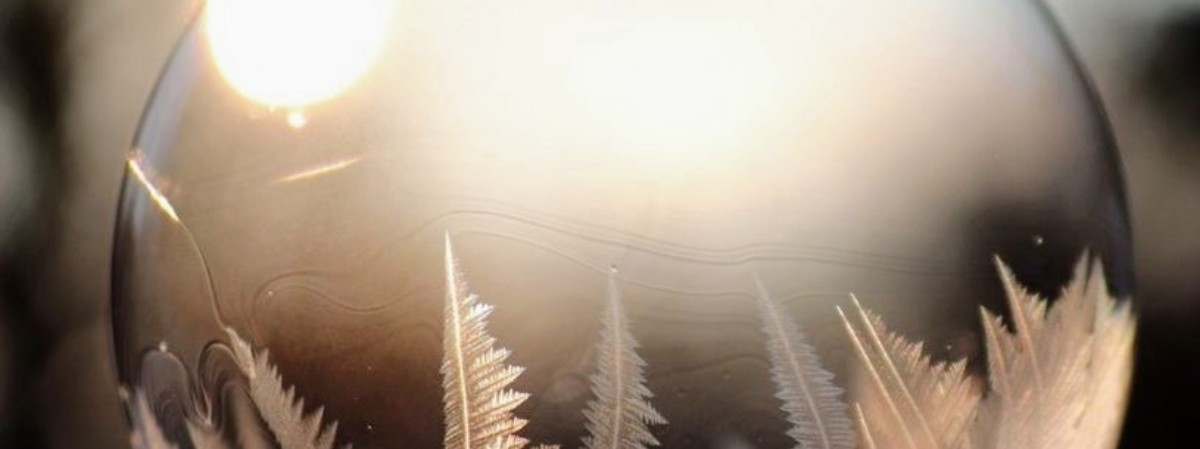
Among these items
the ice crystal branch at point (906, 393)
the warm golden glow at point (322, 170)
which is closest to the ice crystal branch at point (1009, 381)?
the ice crystal branch at point (906, 393)

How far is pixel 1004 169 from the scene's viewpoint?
0.33 m

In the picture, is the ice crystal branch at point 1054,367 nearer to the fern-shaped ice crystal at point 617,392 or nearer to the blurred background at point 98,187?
the fern-shaped ice crystal at point 617,392

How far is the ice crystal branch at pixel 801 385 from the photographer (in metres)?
0.32

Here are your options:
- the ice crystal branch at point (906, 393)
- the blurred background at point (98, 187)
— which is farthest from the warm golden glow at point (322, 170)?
the blurred background at point (98, 187)

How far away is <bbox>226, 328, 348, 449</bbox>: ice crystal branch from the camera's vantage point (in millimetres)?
333

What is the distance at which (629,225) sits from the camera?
0.31 metres

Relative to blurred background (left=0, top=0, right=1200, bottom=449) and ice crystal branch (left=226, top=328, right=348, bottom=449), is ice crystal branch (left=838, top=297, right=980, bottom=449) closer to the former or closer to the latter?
ice crystal branch (left=226, top=328, right=348, bottom=449)

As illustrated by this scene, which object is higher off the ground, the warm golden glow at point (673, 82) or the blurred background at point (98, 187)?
the blurred background at point (98, 187)

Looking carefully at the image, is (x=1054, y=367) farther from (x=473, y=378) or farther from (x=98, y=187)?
(x=98, y=187)

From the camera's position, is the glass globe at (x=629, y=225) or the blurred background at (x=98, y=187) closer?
the glass globe at (x=629, y=225)

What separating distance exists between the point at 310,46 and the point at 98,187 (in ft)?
2.40

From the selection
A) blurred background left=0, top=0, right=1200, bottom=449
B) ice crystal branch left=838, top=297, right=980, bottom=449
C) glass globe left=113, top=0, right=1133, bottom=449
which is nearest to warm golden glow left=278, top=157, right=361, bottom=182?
glass globe left=113, top=0, right=1133, bottom=449

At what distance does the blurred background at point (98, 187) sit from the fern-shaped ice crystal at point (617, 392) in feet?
2.43

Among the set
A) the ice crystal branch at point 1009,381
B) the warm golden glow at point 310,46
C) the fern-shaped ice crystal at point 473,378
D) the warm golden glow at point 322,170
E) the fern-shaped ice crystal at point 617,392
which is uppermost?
the warm golden glow at point 310,46
